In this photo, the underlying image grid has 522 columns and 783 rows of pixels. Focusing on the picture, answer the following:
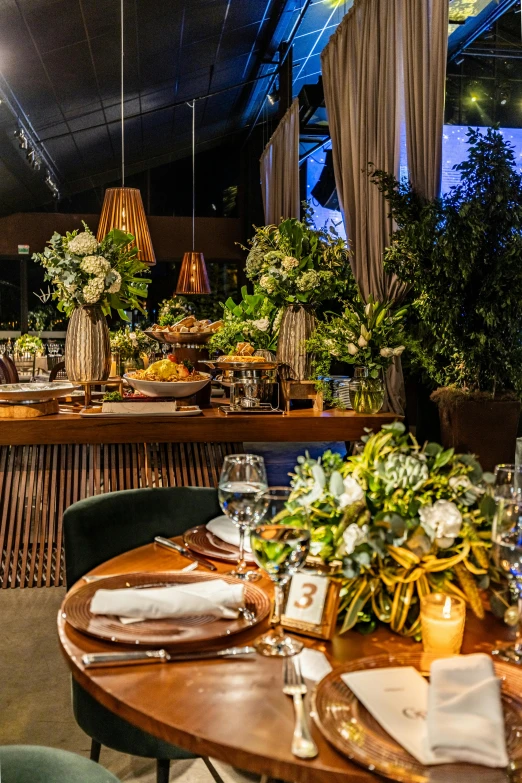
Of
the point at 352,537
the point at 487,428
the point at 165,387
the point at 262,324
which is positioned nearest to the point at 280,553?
the point at 352,537

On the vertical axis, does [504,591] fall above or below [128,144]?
below

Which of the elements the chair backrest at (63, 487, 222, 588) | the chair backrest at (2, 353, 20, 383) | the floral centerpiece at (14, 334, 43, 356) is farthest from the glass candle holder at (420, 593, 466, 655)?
the floral centerpiece at (14, 334, 43, 356)

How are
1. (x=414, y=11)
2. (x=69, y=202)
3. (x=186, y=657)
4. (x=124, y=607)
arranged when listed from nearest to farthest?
1. (x=186, y=657)
2. (x=124, y=607)
3. (x=414, y=11)
4. (x=69, y=202)

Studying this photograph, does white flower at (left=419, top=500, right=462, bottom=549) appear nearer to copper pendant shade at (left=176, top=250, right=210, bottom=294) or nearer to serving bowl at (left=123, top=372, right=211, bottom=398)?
serving bowl at (left=123, top=372, right=211, bottom=398)

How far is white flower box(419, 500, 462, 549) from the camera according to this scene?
4.41ft

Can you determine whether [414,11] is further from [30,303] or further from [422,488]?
[30,303]

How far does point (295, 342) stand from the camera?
3.84 m

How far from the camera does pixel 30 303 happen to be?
12945mm

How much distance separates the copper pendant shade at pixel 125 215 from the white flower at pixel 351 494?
4208mm

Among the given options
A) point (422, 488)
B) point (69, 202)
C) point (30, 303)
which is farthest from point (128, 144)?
point (422, 488)

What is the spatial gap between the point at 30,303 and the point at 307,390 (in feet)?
33.0

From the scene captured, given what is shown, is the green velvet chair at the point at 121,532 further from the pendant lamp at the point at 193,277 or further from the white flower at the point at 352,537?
the pendant lamp at the point at 193,277

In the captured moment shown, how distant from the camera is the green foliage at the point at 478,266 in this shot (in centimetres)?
446

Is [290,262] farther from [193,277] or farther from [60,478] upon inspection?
[193,277]
